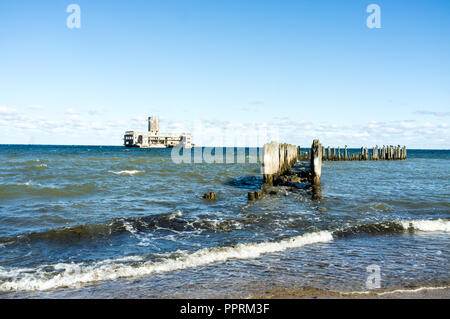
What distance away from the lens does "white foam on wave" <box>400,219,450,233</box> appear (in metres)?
8.85

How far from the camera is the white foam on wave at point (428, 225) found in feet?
29.0

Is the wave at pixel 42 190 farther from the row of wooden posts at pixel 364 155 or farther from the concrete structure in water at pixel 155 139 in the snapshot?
the concrete structure in water at pixel 155 139

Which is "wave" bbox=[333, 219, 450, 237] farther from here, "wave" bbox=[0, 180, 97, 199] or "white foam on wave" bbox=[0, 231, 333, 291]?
"wave" bbox=[0, 180, 97, 199]

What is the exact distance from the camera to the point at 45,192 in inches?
573

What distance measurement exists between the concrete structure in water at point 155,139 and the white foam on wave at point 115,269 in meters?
115

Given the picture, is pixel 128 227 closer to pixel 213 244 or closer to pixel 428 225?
pixel 213 244

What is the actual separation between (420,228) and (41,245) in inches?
388

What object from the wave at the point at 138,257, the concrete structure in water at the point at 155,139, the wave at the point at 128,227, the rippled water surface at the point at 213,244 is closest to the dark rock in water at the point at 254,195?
the rippled water surface at the point at 213,244

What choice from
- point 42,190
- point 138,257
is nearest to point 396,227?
point 138,257

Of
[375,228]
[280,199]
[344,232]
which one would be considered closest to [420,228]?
[375,228]

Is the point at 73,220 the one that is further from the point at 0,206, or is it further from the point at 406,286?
the point at 406,286

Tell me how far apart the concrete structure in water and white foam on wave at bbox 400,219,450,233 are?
114391 mm

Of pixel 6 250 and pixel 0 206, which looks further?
pixel 0 206

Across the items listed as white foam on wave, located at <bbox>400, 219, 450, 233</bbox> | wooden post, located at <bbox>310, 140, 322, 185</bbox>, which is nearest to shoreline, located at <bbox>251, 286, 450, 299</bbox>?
white foam on wave, located at <bbox>400, 219, 450, 233</bbox>
